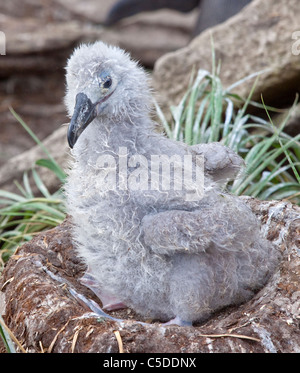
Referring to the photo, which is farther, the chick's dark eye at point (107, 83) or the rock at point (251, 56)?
the rock at point (251, 56)

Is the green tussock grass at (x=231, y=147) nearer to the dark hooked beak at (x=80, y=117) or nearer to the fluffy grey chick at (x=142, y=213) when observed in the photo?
the fluffy grey chick at (x=142, y=213)

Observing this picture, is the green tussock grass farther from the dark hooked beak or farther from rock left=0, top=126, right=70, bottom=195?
the dark hooked beak

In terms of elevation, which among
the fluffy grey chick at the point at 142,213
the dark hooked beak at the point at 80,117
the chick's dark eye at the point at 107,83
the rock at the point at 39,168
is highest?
the chick's dark eye at the point at 107,83

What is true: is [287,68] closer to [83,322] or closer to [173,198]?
[173,198]

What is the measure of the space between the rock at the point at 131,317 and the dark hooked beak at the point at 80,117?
0.68 meters

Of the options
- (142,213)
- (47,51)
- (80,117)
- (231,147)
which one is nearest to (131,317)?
(142,213)

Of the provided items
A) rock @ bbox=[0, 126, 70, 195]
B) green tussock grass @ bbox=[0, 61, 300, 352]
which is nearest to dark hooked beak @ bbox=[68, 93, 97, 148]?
green tussock grass @ bbox=[0, 61, 300, 352]

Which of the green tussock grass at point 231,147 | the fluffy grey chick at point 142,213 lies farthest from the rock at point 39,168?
the fluffy grey chick at point 142,213

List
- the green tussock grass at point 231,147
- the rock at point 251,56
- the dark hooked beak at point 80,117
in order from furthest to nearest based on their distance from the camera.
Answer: the rock at point 251,56, the green tussock grass at point 231,147, the dark hooked beak at point 80,117

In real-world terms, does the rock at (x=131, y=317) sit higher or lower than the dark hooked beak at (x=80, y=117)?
lower

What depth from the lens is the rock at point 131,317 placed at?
215 cm

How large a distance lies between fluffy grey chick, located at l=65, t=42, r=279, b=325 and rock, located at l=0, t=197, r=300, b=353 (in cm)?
12

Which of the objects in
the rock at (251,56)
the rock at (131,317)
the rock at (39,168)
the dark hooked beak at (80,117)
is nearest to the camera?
the rock at (131,317)

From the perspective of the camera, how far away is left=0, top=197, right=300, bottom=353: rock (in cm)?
215
